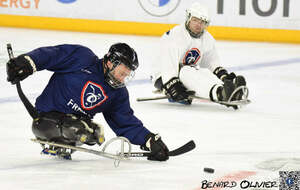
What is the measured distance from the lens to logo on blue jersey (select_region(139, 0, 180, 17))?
1120 centimetres

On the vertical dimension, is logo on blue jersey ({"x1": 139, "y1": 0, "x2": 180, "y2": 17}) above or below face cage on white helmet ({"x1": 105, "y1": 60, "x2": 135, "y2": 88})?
below

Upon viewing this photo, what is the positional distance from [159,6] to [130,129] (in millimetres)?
7622

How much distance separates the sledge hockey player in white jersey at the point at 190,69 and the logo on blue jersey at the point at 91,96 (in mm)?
2193

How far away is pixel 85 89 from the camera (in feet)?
11.9

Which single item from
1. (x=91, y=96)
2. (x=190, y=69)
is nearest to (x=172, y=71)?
(x=190, y=69)

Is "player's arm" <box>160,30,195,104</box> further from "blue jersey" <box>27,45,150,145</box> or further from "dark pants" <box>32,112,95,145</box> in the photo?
"dark pants" <box>32,112,95,145</box>

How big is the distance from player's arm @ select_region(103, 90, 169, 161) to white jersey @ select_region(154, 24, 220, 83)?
2.10 metres

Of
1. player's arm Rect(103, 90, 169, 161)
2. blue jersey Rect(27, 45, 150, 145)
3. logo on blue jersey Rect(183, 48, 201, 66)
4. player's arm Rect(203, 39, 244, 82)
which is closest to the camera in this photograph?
blue jersey Rect(27, 45, 150, 145)

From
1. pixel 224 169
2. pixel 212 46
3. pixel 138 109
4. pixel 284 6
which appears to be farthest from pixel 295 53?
pixel 224 169

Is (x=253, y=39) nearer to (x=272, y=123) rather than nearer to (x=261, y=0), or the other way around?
(x=261, y=0)

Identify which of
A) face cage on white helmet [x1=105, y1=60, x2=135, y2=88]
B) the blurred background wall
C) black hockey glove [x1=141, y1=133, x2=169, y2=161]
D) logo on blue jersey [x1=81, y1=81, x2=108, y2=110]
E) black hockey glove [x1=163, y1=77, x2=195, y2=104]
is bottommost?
the blurred background wall

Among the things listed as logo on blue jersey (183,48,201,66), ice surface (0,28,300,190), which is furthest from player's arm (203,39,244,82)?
ice surface (0,28,300,190)

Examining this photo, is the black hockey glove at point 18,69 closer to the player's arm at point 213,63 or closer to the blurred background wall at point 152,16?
the player's arm at point 213,63

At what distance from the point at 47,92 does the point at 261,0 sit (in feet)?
24.6
